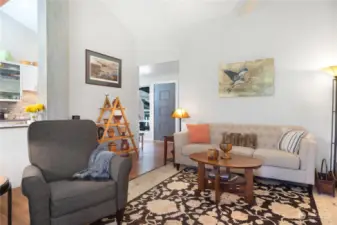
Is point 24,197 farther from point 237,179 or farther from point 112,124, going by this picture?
point 237,179

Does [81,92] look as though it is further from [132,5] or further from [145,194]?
[145,194]

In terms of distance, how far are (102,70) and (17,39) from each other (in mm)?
2099

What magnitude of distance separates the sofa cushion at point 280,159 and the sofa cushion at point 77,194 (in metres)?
2.17

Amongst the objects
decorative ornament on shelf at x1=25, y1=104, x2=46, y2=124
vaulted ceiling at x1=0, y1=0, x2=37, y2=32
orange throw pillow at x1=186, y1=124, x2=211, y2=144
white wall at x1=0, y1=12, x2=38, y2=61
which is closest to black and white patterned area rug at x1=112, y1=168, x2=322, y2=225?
orange throw pillow at x1=186, y1=124, x2=211, y2=144

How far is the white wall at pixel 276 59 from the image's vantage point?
3.23m

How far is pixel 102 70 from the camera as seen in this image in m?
4.27

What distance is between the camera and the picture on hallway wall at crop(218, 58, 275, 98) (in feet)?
11.9

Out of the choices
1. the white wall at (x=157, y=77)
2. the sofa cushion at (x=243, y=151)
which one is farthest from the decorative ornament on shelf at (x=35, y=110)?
the sofa cushion at (x=243, y=151)

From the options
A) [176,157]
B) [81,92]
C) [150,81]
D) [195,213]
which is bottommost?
[195,213]

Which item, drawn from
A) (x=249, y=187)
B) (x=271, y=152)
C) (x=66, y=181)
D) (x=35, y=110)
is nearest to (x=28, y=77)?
(x=35, y=110)

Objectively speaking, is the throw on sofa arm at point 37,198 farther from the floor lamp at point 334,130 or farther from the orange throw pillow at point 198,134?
the floor lamp at point 334,130

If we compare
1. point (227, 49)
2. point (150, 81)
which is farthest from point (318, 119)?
point (150, 81)

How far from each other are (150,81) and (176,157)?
150 inches

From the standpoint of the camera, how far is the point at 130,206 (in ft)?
7.18
